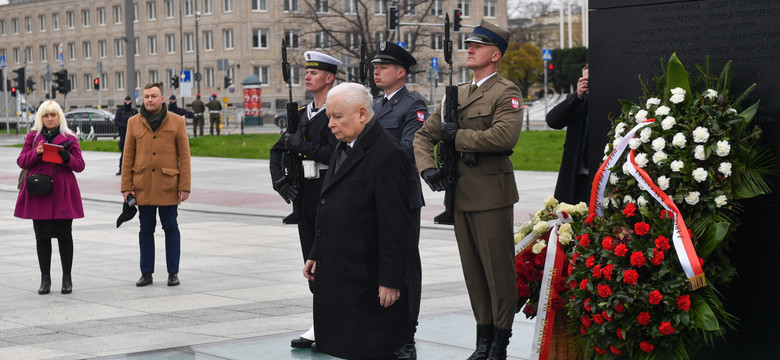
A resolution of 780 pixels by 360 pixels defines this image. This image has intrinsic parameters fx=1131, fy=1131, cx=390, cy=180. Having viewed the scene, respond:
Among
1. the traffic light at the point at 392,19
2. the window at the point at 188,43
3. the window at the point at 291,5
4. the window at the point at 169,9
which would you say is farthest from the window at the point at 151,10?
the traffic light at the point at 392,19

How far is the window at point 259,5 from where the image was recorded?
295ft

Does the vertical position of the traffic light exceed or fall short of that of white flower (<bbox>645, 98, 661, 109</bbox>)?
it exceeds it

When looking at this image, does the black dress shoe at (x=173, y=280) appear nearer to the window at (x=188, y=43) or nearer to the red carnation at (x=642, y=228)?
the red carnation at (x=642, y=228)

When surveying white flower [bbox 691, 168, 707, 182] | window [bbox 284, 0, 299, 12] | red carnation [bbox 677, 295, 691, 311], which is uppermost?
window [bbox 284, 0, 299, 12]

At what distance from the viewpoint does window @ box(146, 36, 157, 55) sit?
98.5 metres

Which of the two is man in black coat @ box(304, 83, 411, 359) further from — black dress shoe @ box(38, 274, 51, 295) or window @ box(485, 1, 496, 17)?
window @ box(485, 1, 496, 17)

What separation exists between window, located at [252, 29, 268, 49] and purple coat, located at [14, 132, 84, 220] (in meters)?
81.0

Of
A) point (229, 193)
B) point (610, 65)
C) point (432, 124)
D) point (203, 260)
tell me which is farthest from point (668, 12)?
point (229, 193)

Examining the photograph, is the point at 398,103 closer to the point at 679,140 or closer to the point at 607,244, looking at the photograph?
the point at 607,244

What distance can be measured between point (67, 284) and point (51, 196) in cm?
79

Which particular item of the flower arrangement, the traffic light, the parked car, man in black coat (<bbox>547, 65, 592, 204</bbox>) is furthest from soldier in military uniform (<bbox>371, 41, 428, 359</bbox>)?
the parked car

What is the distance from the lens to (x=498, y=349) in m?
6.55

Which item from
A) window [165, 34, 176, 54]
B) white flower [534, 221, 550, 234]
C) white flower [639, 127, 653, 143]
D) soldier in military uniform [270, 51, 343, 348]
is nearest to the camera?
white flower [639, 127, 653, 143]

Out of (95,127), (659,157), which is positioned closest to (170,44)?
(95,127)
